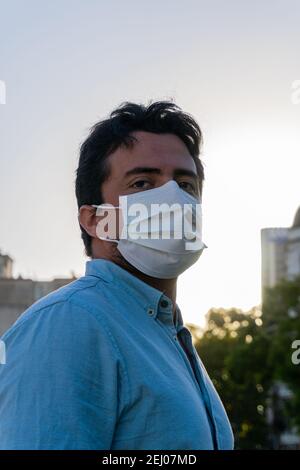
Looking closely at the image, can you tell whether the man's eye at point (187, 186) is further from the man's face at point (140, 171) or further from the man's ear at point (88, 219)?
the man's ear at point (88, 219)

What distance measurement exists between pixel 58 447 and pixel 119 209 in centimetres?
97

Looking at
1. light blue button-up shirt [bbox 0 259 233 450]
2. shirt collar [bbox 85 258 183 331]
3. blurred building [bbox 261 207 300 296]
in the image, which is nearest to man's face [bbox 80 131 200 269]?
shirt collar [bbox 85 258 183 331]

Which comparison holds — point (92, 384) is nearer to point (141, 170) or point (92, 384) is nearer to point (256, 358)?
point (141, 170)

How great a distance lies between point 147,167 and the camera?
3564 mm

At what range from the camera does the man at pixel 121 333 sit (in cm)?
287

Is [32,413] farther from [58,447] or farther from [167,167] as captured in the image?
[167,167]

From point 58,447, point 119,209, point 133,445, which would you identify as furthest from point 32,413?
point 119,209

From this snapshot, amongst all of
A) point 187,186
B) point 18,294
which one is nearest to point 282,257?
point 18,294

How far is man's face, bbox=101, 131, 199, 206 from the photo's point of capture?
11.7 feet

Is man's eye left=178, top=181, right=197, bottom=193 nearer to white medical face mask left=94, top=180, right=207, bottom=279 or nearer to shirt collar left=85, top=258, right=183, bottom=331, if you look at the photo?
white medical face mask left=94, top=180, right=207, bottom=279

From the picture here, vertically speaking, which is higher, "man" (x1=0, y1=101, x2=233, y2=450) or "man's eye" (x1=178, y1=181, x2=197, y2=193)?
"man's eye" (x1=178, y1=181, x2=197, y2=193)

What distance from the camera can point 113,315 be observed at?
3.13 meters

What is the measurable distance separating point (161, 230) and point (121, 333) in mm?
658

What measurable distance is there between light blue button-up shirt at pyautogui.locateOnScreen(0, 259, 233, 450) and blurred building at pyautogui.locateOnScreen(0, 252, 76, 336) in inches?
129
